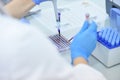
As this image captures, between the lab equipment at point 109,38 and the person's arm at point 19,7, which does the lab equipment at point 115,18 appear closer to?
the lab equipment at point 109,38

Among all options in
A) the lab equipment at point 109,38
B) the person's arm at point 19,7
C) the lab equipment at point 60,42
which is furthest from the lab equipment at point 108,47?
the person's arm at point 19,7

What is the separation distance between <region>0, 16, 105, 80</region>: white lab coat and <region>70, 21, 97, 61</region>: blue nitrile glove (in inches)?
13.8

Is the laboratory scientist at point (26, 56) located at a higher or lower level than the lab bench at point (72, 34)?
higher

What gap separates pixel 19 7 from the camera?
1049 mm

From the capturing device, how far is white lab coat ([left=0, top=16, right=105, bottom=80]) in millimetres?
394

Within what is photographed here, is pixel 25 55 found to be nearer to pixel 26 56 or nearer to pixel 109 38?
pixel 26 56

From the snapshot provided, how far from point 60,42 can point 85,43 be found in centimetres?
17

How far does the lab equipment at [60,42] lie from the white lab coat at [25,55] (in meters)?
0.49

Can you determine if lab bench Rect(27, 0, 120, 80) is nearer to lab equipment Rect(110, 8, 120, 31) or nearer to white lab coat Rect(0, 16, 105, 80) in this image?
lab equipment Rect(110, 8, 120, 31)

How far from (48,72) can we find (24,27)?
0.09 metres

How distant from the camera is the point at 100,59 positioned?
0.88 meters

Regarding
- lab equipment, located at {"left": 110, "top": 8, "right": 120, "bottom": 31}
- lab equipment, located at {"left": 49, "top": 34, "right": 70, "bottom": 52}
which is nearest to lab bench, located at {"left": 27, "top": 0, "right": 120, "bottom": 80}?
lab equipment, located at {"left": 49, "top": 34, "right": 70, "bottom": 52}

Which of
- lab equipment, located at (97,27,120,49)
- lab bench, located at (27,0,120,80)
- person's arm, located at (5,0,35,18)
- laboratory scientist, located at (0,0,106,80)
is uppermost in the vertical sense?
laboratory scientist, located at (0,0,106,80)

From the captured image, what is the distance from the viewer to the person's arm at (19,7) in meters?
1.03
